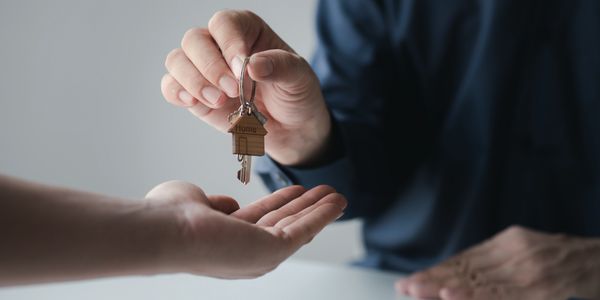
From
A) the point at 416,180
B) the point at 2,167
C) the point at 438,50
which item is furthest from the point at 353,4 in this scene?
the point at 2,167

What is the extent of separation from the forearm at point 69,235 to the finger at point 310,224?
0.10m

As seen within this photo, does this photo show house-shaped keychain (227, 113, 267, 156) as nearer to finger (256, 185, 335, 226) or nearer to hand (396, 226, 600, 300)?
finger (256, 185, 335, 226)

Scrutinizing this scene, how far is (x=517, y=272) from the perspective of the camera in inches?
39.2

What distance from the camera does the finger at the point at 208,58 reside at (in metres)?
0.55

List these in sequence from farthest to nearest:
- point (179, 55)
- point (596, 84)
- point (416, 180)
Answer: point (416, 180), point (596, 84), point (179, 55)

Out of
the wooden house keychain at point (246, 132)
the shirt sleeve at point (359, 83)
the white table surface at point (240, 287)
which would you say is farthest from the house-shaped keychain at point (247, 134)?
the shirt sleeve at point (359, 83)

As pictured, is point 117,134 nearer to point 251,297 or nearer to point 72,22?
point 72,22

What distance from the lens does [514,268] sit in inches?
39.3

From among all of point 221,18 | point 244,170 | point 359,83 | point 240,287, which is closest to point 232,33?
point 221,18

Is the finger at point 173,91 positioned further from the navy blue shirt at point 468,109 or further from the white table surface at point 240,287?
the navy blue shirt at point 468,109

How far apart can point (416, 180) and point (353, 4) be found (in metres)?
0.36

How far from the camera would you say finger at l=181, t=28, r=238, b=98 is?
55cm

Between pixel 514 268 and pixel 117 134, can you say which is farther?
pixel 514 268

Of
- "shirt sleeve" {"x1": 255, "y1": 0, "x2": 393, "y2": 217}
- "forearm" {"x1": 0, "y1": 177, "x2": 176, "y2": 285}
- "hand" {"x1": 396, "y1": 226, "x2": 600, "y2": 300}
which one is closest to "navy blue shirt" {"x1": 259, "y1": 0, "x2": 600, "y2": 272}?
"shirt sleeve" {"x1": 255, "y1": 0, "x2": 393, "y2": 217}
